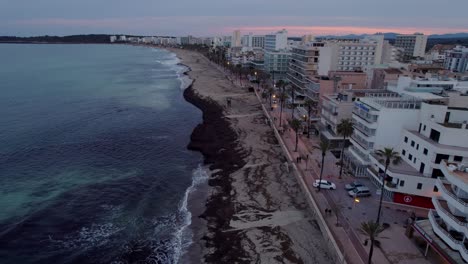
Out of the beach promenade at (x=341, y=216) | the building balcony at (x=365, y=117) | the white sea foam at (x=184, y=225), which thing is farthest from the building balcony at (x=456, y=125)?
the white sea foam at (x=184, y=225)

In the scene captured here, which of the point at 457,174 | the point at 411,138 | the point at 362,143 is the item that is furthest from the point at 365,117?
the point at 457,174

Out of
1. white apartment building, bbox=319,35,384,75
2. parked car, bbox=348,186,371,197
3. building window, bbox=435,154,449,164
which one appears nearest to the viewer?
building window, bbox=435,154,449,164

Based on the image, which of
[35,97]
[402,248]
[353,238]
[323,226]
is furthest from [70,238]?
[35,97]

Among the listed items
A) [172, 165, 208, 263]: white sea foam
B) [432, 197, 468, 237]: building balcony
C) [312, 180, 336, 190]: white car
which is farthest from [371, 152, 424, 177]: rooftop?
[172, 165, 208, 263]: white sea foam

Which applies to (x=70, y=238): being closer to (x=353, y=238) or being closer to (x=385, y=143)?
(x=353, y=238)

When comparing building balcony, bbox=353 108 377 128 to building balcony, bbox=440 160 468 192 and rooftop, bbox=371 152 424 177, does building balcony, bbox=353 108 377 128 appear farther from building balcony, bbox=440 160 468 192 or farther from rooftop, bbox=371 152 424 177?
building balcony, bbox=440 160 468 192

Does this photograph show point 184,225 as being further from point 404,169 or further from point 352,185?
point 404,169
